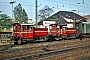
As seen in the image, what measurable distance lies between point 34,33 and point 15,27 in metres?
2.96

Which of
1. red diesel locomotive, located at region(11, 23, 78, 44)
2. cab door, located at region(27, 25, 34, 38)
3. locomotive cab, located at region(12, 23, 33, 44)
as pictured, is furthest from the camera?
cab door, located at region(27, 25, 34, 38)

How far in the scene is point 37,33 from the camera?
26.1m

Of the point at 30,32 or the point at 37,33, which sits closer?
the point at 30,32

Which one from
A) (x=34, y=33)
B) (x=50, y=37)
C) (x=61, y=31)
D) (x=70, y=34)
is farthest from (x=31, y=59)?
(x=70, y=34)

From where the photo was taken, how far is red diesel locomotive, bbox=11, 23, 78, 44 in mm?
23391

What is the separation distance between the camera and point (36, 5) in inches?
1259

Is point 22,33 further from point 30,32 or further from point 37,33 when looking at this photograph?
point 37,33

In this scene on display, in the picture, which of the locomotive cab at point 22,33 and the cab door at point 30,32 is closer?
the locomotive cab at point 22,33

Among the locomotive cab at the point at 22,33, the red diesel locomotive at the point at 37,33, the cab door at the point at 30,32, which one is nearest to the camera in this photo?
the locomotive cab at the point at 22,33

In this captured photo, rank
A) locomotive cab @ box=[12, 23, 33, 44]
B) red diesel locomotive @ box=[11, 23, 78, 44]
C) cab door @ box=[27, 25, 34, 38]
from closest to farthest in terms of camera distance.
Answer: locomotive cab @ box=[12, 23, 33, 44] < red diesel locomotive @ box=[11, 23, 78, 44] < cab door @ box=[27, 25, 34, 38]

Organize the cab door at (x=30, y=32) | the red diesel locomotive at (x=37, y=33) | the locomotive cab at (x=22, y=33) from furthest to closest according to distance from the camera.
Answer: the cab door at (x=30, y=32) < the red diesel locomotive at (x=37, y=33) < the locomotive cab at (x=22, y=33)

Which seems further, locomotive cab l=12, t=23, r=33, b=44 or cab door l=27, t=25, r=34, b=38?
cab door l=27, t=25, r=34, b=38

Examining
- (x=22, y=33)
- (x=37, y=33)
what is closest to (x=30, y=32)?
(x=22, y=33)

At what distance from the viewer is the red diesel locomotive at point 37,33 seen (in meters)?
23.4
